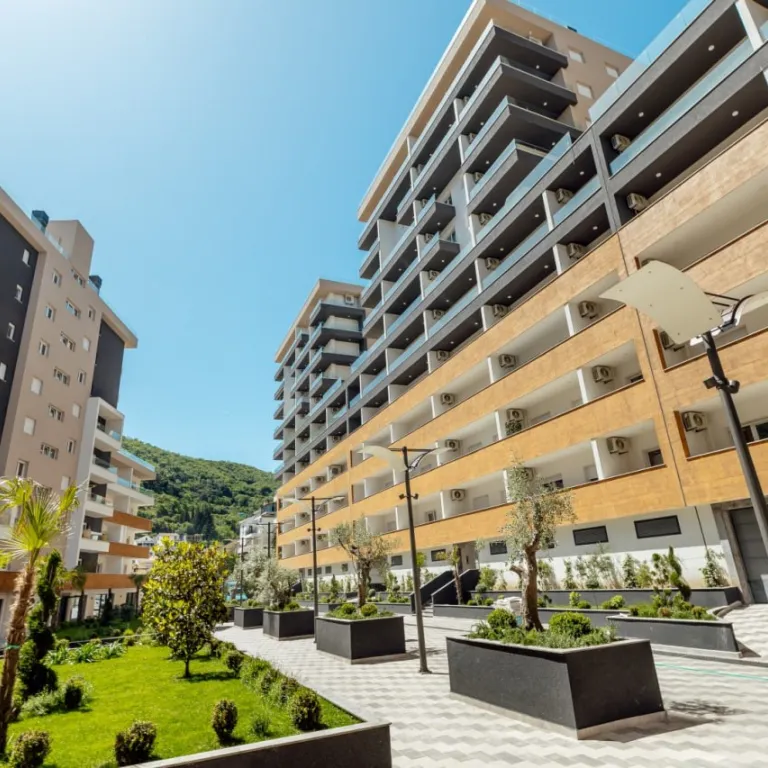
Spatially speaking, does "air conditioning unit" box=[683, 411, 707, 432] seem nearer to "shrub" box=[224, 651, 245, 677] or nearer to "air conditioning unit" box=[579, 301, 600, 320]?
"air conditioning unit" box=[579, 301, 600, 320]

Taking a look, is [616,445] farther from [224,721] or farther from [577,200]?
[224,721]

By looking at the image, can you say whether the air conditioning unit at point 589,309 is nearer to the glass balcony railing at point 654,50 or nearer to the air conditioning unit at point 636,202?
the air conditioning unit at point 636,202

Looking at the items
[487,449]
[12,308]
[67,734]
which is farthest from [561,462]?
[12,308]

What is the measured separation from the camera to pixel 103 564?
42219mm

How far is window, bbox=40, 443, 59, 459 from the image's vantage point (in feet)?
114

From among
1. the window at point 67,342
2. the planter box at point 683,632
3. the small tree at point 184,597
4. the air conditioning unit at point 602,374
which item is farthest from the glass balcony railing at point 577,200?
the window at point 67,342

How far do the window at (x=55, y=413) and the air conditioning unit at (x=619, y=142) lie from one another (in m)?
38.4

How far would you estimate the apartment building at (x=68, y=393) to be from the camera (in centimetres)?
3281

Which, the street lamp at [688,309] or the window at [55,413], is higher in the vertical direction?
the window at [55,413]

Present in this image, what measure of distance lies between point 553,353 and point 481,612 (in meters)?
12.9

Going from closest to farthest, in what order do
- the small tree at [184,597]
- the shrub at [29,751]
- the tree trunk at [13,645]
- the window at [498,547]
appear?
the shrub at [29,751] → the tree trunk at [13,645] → the small tree at [184,597] → the window at [498,547]

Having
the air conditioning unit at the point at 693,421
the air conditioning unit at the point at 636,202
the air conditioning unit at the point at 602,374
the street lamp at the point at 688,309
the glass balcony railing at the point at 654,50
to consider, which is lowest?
the street lamp at the point at 688,309

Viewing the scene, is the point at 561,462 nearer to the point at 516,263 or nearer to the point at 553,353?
the point at 553,353

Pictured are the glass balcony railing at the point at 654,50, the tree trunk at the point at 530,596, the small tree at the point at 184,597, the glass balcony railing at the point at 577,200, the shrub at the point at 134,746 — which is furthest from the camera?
the glass balcony railing at the point at 577,200
